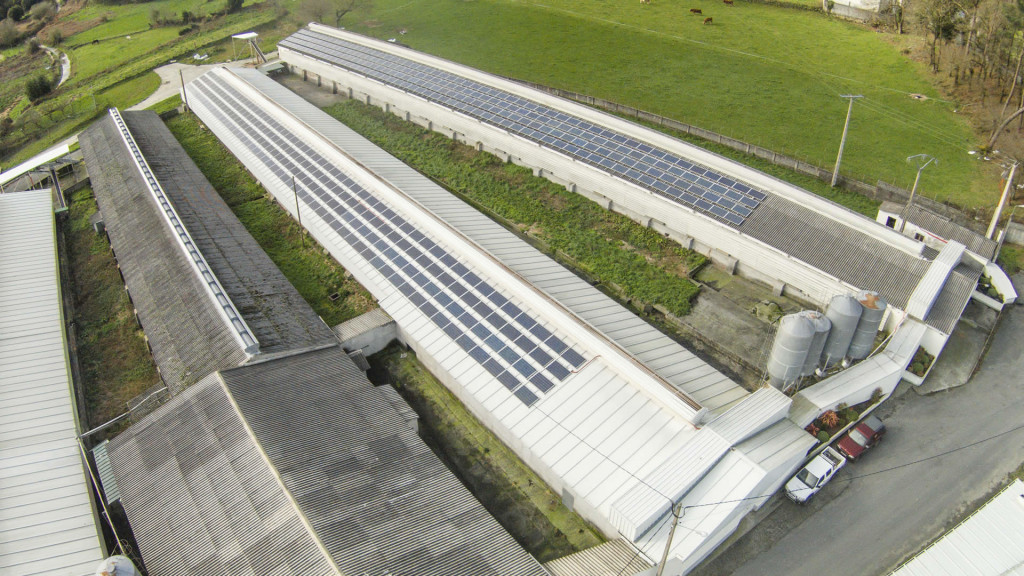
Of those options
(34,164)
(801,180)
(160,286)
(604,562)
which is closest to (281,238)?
(160,286)

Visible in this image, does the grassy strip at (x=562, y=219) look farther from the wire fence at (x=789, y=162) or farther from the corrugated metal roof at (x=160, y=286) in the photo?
the corrugated metal roof at (x=160, y=286)

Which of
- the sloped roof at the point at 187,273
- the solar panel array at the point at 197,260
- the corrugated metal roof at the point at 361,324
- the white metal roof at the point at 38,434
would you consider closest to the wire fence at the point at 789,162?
the corrugated metal roof at the point at 361,324

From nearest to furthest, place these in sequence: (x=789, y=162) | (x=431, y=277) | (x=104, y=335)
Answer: (x=431, y=277) → (x=104, y=335) → (x=789, y=162)

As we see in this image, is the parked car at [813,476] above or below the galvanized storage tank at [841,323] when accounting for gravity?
below

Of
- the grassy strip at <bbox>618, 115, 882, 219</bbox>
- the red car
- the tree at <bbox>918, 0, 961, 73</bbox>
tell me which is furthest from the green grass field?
the red car

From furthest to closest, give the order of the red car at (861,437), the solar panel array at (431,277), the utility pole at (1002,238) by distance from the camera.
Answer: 1. the utility pole at (1002,238)
2. the solar panel array at (431,277)
3. the red car at (861,437)

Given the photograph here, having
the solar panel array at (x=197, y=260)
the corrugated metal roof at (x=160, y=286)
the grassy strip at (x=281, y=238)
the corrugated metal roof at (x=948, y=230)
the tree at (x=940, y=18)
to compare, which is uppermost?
the tree at (x=940, y=18)

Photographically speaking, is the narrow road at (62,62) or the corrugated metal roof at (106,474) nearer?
the corrugated metal roof at (106,474)

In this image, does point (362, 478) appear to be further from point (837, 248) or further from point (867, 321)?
point (837, 248)
